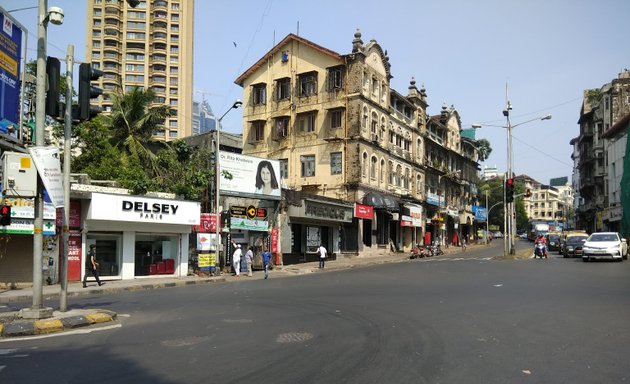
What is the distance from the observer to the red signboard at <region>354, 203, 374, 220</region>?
42500 mm

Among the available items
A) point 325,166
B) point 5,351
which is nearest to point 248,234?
point 325,166

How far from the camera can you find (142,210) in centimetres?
2653

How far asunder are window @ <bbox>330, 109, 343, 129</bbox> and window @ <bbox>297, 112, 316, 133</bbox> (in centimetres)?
183

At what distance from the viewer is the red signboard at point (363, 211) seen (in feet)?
139

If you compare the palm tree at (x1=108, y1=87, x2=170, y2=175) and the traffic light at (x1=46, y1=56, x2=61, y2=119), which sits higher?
the palm tree at (x1=108, y1=87, x2=170, y2=175)

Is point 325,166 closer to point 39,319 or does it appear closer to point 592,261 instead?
point 592,261

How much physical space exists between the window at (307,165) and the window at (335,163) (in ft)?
6.25

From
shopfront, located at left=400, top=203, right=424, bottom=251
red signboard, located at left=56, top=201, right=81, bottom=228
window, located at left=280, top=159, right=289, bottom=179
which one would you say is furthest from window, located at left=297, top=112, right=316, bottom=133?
red signboard, located at left=56, top=201, right=81, bottom=228

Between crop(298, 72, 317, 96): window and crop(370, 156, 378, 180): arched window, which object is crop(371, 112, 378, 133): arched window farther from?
crop(298, 72, 317, 96): window

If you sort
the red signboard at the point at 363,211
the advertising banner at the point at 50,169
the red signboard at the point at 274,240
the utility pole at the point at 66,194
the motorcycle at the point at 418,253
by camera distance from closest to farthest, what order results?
1. the advertising banner at the point at 50,169
2. the utility pole at the point at 66,194
3. the red signboard at the point at 274,240
4. the red signboard at the point at 363,211
5. the motorcycle at the point at 418,253

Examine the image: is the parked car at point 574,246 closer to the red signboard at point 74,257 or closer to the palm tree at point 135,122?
the palm tree at point 135,122

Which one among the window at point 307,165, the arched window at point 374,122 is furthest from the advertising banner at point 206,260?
the arched window at point 374,122

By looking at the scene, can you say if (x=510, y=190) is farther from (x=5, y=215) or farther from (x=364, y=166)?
(x=5, y=215)

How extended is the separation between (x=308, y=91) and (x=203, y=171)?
55.2ft
